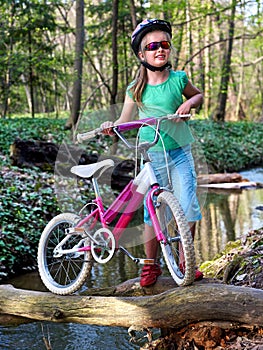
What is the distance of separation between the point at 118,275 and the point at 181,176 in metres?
3.07

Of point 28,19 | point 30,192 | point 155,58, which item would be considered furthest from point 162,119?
point 28,19

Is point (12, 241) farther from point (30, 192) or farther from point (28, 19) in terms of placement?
point (28, 19)

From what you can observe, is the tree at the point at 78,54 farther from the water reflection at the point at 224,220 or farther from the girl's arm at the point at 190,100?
the girl's arm at the point at 190,100

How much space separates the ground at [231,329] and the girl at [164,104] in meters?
0.64

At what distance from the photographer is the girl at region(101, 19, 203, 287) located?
3.54 metres

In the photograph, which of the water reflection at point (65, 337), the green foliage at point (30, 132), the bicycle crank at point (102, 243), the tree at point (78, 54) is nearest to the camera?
the bicycle crank at point (102, 243)

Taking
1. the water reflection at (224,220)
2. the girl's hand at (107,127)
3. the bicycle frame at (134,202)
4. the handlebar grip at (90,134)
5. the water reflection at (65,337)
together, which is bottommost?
the water reflection at (224,220)

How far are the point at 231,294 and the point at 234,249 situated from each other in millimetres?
1966

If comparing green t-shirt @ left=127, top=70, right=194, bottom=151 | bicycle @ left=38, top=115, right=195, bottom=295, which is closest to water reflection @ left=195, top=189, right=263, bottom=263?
bicycle @ left=38, top=115, right=195, bottom=295

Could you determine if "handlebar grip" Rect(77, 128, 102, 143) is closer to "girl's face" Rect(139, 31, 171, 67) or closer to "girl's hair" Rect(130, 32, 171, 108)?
"girl's hair" Rect(130, 32, 171, 108)

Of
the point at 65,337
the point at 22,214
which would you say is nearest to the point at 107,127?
→ the point at 65,337

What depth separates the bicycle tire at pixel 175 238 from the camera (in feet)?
10.0

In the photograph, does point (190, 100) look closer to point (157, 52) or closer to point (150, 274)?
point (157, 52)

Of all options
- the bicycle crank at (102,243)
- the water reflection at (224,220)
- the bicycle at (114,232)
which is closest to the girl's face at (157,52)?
the bicycle at (114,232)
